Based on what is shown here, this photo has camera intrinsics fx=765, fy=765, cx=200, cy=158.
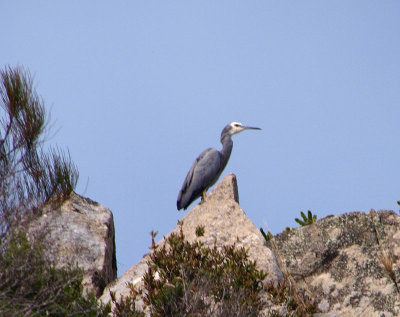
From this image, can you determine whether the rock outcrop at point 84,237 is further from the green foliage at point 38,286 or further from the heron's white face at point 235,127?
the heron's white face at point 235,127

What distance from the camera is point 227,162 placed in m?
12.9

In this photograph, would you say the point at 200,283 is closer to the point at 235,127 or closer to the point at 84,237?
the point at 84,237

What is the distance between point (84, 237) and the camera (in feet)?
31.4

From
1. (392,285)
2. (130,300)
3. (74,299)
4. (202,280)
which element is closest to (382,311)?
(392,285)

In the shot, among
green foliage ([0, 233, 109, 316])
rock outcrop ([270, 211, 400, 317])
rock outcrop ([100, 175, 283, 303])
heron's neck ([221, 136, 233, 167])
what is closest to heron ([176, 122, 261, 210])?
heron's neck ([221, 136, 233, 167])

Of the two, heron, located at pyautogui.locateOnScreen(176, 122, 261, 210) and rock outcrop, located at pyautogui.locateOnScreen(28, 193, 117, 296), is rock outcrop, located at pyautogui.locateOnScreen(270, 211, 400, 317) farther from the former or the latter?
heron, located at pyautogui.locateOnScreen(176, 122, 261, 210)

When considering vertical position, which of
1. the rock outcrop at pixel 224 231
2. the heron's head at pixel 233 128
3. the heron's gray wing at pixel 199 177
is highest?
the heron's head at pixel 233 128

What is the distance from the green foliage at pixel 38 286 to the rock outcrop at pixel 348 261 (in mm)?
2304

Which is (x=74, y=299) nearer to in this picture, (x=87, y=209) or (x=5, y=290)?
(x=5, y=290)

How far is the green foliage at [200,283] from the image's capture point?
22.0ft

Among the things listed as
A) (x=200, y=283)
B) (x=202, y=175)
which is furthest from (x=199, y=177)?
(x=200, y=283)

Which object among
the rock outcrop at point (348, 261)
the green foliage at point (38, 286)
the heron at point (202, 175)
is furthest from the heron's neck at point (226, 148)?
the green foliage at point (38, 286)

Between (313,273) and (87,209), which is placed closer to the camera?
(313,273)

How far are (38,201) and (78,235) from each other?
0.85m
